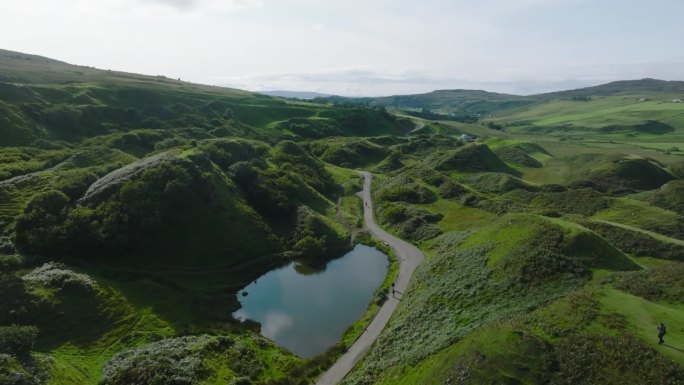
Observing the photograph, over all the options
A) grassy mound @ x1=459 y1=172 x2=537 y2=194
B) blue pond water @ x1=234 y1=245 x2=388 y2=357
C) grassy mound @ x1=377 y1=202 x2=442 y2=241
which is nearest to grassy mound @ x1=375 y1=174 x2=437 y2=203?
grassy mound @ x1=377 y1=202 x2=442 y2=241

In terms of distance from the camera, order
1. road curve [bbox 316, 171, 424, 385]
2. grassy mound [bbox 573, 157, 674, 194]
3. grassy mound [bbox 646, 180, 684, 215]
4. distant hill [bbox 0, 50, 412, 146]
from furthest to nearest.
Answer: distant hill [bbox 0, 50, 412, 146] < grassy mound [bbox 573, 157, 674, 194] < grassy mound [bbox 646, 180, 684, 215] < road curve [bbox 316, 171, 424, 385]

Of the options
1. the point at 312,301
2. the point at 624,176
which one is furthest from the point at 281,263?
the point at 624,176

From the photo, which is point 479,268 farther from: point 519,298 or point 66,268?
point 66,268

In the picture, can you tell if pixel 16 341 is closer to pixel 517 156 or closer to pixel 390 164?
pixel 390 164

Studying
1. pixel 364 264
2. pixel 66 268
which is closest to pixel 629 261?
pixel 364 264

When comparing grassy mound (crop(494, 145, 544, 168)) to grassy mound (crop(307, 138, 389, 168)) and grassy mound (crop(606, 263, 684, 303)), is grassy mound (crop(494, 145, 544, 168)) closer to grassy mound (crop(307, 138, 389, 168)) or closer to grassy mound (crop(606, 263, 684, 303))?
grassy mound (crop(307, 138, 389, 168))

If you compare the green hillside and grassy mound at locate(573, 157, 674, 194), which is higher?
grassy mound at locate(573, 157, 674, 194)
